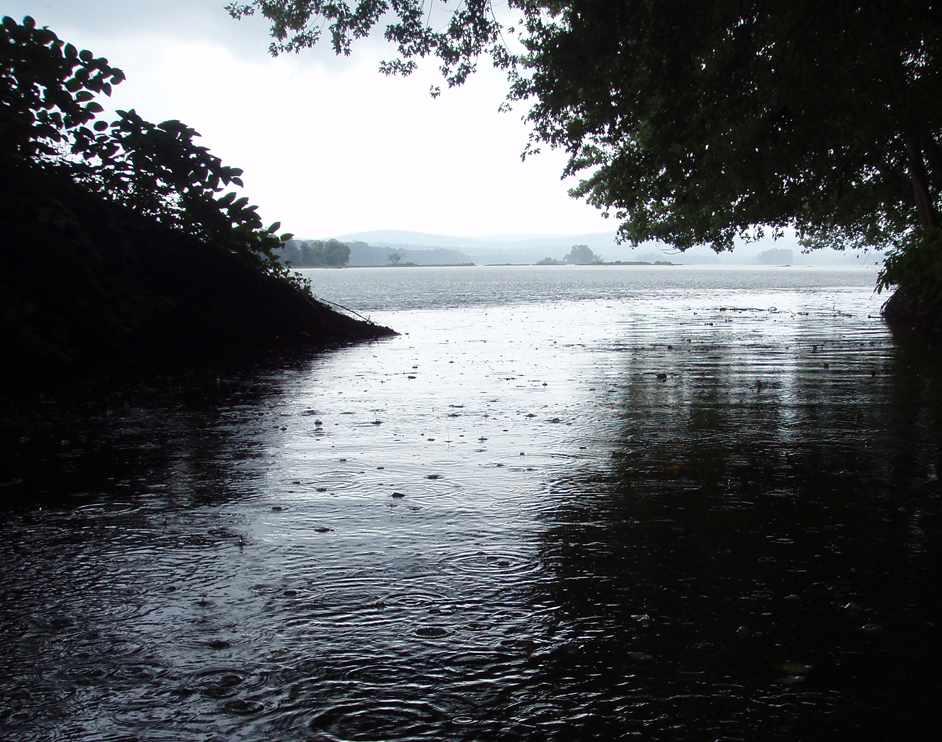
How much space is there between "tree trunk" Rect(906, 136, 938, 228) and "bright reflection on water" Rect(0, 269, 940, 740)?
18.0m

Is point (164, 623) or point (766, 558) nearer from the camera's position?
point (164, 623)

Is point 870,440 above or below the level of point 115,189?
below

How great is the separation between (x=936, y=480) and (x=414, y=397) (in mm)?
5900

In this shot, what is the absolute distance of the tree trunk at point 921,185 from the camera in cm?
2344

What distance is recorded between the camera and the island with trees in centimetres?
1096

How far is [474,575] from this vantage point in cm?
409

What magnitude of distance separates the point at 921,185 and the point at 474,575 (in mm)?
24617

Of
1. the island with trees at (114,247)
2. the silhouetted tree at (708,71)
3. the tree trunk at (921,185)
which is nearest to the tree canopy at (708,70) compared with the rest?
the silhouetted tree at (708,71)

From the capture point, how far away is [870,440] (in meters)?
7.22

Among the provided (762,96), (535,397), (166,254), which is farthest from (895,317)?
(166,254)

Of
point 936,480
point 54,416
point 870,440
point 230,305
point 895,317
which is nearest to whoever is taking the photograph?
point 936,480

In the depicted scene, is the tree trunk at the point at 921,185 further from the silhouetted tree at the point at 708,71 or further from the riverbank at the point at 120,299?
the riverbank at the point at 120,299

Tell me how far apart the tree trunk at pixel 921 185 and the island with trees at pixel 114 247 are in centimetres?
1757

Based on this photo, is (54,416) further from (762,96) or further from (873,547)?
(762,96)
